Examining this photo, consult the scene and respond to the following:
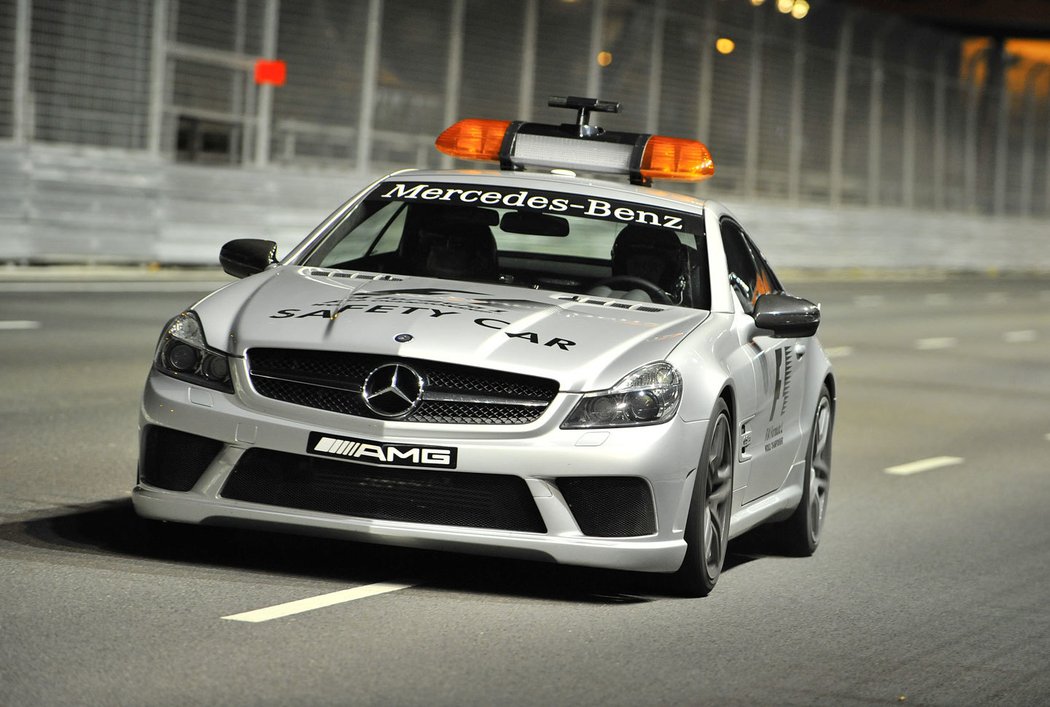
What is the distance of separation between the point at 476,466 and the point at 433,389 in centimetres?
30

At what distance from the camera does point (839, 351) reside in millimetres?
22391

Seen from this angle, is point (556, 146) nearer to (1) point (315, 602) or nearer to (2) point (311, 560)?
(2) point (311, 560)

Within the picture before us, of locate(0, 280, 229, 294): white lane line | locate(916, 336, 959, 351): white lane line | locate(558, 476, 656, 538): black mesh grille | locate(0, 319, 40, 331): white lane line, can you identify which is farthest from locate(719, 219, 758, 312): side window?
locate(916, 336, 959, 351): white lane line

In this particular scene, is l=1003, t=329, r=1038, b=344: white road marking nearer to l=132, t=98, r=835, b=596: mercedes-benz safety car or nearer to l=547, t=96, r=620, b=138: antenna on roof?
l=547, t=96, r=620, b=138: antenna on roof

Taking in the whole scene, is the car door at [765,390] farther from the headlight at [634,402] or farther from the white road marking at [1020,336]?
the white road marking at [1020,336]

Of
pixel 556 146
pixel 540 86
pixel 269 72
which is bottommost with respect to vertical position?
pixel 556 146

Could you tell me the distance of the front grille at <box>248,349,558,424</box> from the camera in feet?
22.0

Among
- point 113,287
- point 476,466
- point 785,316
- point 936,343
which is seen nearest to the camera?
point 476,466

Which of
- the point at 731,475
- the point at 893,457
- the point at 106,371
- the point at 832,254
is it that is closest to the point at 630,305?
the point at 731,475

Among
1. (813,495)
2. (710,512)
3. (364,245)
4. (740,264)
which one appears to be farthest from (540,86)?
(710,512)

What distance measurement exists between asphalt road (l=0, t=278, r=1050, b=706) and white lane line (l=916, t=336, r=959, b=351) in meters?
12.4

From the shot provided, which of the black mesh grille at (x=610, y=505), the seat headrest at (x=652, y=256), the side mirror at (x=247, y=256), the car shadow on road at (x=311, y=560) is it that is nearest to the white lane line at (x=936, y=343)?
the seat headrest at (x=652, y=256)

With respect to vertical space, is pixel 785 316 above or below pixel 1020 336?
above

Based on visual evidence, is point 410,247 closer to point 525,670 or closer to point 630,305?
point 630,305
